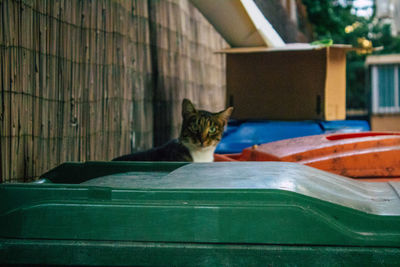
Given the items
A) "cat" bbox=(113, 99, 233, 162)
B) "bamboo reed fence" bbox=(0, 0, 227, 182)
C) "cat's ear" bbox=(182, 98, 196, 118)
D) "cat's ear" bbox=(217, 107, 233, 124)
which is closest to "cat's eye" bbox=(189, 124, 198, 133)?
"cat" bbox=(113, 99, 233, 162)

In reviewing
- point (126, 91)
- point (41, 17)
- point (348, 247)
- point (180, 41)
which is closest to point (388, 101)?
point (180, 41)

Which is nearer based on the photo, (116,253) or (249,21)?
(116,253)

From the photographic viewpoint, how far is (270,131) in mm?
3668

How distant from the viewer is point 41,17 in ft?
8.05

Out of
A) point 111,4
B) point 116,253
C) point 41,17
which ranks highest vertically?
point 111,4

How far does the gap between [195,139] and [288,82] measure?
118cm

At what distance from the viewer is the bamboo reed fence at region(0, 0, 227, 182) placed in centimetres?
225

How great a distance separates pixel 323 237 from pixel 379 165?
1.29 m

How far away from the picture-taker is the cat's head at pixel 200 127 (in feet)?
11.1

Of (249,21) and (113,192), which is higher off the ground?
(249,21)

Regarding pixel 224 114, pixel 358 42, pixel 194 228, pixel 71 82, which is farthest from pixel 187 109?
pixel 358 42

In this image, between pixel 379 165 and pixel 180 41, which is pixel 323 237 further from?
pixel 180 41

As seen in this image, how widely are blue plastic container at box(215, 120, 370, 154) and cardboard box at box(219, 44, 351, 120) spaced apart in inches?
13.5

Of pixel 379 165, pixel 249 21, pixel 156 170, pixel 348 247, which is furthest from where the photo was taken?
pixel 249 21
